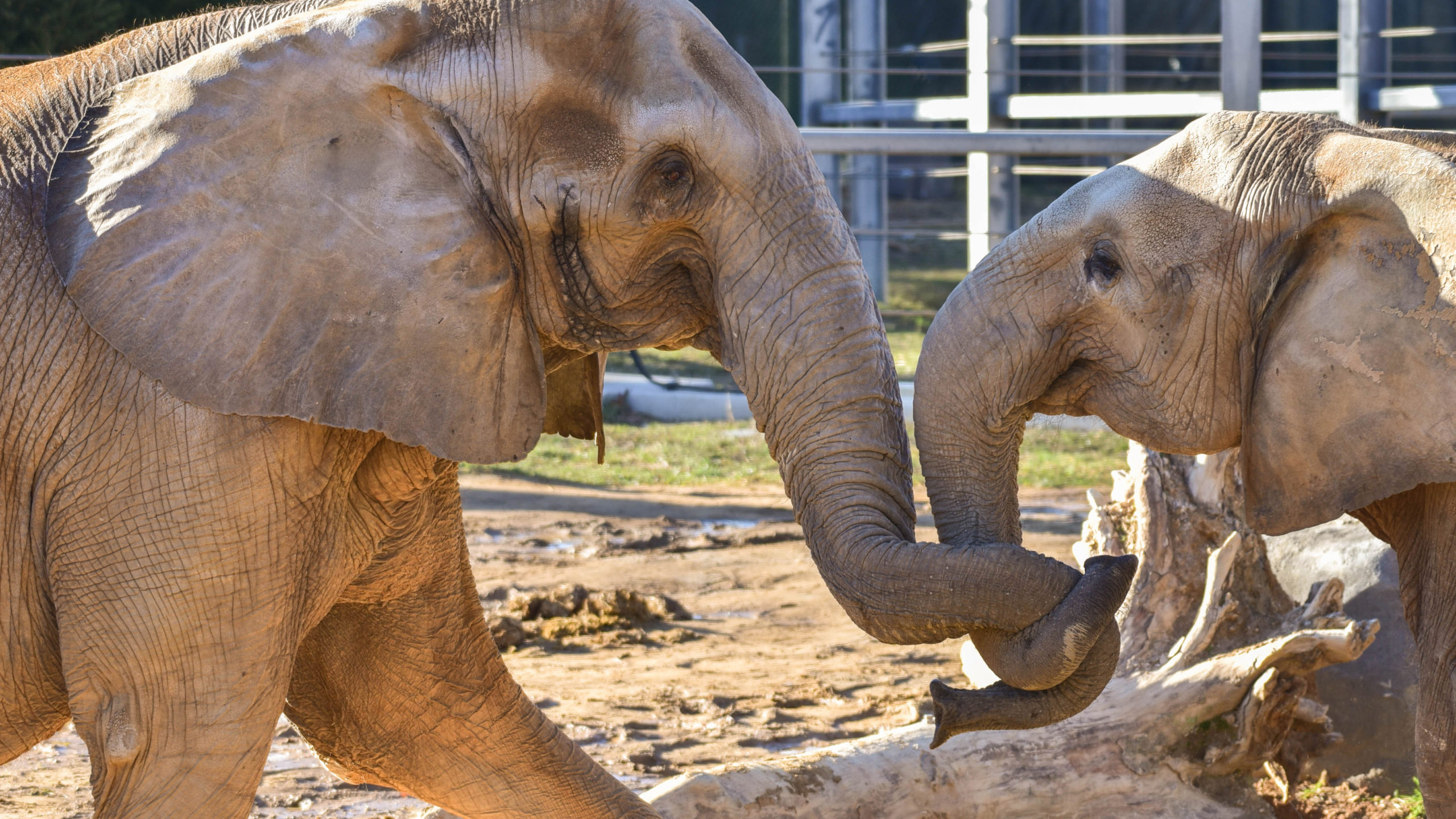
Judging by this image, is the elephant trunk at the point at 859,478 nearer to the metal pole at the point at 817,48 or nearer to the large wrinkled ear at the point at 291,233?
the large wrinkled ear at the point at 291,233

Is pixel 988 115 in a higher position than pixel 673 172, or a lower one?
higher

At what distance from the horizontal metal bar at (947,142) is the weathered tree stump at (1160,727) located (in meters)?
4.25

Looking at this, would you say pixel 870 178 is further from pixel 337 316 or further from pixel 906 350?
pixel 337 316

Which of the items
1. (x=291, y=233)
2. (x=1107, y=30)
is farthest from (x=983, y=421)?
(x=1107, y=30)

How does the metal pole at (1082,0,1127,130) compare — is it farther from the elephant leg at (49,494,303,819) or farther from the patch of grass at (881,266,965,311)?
the elephant leg at (49,494,303,819)

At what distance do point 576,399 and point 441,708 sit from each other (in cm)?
69

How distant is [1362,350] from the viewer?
288 cm

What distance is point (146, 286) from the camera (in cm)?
256

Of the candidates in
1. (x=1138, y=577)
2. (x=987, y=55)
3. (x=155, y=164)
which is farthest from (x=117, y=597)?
(x=987, y=55)

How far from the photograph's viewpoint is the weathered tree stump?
13.1 ft

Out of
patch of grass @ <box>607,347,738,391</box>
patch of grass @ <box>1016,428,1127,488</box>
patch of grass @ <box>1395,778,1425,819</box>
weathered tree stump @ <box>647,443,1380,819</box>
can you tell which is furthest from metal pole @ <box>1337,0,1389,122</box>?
patch of grass @ <box>1395,778,1425,819</box>

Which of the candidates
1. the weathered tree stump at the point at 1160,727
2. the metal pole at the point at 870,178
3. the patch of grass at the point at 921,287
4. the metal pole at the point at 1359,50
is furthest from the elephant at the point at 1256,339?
the patch of grass at the point at 921,287

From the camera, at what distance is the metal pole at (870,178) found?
13.9m

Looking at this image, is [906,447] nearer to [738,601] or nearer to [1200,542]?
[1200,542]
